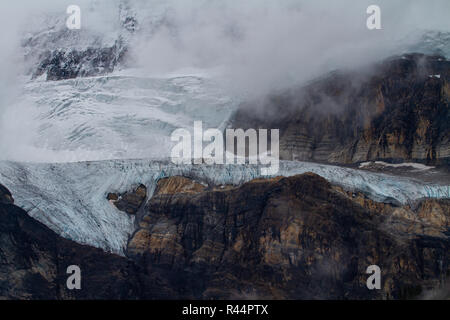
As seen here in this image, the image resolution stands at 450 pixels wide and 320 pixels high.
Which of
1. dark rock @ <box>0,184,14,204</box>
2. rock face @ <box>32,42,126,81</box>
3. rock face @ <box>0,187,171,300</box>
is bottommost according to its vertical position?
rock face @ <box>0,187,171,300</box>

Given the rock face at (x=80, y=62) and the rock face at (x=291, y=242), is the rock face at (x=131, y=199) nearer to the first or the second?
the rock face at (x=291, y=242)

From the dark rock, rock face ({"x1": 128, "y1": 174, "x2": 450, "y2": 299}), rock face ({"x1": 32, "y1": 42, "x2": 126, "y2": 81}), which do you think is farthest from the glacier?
rock face ({"x1": 32, "y1": 42, "x2": 126, "y2": 81})

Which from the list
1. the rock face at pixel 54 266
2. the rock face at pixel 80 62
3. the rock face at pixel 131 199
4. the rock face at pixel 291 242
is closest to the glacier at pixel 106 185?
the rock face at pixel 131 199

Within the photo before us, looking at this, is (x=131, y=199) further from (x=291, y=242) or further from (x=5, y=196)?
(x=291, y=242)

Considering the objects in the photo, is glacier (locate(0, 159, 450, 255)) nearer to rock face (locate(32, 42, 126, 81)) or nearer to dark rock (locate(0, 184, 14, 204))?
dark rock (locate(0, 184, 14, 204))
